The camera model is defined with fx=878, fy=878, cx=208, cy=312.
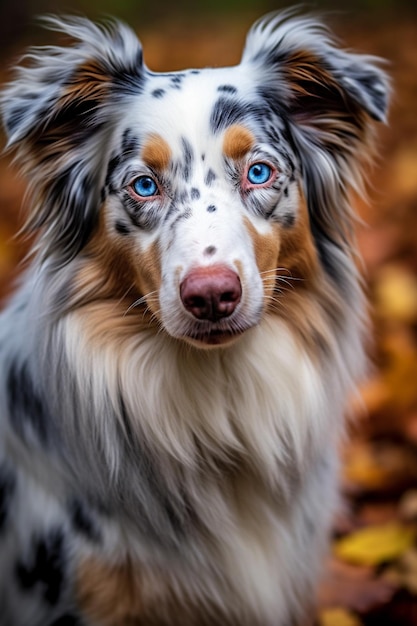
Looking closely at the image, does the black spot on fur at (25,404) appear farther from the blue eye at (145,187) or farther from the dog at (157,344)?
the blue eye at (145,187)

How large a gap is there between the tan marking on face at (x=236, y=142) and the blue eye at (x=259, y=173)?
56mm

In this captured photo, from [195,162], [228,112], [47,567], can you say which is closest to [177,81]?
[228,112]

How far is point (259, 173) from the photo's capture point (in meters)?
2.72

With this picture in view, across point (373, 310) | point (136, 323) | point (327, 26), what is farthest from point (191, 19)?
point (136, 323)

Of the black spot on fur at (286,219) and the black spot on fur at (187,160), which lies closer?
the black spot on fur at (187,160)

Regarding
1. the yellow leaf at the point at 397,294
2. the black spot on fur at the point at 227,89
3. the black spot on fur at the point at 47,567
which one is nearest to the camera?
the black spot on fur at the point at 227,89

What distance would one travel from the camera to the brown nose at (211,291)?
2.40m

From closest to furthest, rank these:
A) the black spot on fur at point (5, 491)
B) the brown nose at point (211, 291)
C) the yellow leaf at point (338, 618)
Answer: the brown nose at point (211, 291) < the black spot on fur at point (5, 491) < the yellow leaf at point (338, 618)

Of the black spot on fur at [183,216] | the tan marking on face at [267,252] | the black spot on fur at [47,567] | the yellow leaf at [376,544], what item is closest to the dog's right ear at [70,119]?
the black spot on fur at [183,216]

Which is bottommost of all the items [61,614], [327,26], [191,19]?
[61,614]

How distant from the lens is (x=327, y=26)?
3.13 metres

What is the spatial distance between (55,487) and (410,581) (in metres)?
1.54

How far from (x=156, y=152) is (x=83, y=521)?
3.98ft

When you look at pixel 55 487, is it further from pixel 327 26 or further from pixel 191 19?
pixel 191 19
